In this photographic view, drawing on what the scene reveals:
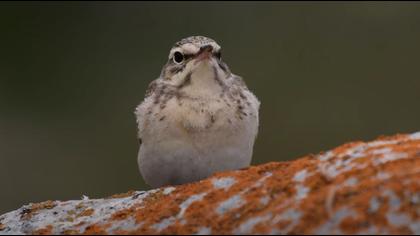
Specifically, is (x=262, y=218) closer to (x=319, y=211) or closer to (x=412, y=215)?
(x=319, y=211)

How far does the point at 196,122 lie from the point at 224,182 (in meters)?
2.17

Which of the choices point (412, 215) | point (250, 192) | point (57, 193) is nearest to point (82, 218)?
point (250, 192)

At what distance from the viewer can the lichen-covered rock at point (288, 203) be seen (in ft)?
18.3

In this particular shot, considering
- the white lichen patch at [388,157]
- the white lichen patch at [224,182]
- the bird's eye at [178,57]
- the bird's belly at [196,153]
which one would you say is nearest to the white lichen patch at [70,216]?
the white lichen patch at [224,182]

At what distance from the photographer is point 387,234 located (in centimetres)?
546

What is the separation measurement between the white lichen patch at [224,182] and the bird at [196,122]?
6.59 ft

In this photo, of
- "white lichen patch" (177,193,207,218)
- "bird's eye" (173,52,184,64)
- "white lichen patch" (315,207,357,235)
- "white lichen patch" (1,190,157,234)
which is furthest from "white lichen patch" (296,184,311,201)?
"bird's eye" (173,52,184,64)

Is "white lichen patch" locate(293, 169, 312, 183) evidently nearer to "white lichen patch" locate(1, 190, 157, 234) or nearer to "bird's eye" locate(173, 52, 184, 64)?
"white lichen patch" locate(1, 190, 157, 234)

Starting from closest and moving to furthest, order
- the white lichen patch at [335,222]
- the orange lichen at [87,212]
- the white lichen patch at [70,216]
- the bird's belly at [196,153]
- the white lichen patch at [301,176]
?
the white lichen patch at [335,222]
the white lichen patch at [301,176]
the white lichen patch at [70,216]
the orange lichen at [87,212]
the bird's belly at [196,153]

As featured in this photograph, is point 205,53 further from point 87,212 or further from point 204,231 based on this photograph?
point 204,231

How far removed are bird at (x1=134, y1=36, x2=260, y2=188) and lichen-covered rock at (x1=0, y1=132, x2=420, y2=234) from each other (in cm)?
169

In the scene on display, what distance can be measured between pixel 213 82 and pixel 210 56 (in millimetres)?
270

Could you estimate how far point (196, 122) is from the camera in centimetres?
874

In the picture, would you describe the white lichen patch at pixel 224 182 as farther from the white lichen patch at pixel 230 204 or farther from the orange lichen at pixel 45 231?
the orange lichen at pixel 45 231
